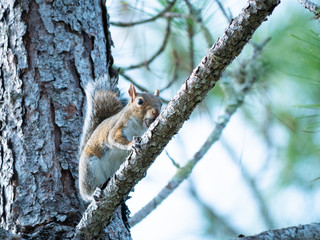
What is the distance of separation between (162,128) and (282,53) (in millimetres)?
2413

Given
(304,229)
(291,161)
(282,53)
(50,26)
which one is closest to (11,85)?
(50,26)

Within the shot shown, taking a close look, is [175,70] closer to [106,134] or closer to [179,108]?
[106,134]

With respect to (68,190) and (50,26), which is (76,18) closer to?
(50,26)

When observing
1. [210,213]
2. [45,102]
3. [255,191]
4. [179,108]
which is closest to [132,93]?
Result: [45,102]

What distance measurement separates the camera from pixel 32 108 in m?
2.18

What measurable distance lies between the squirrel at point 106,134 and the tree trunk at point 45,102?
0.21 ft

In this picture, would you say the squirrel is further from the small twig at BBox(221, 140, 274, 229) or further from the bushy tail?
the small twig at BBox(221, 140, 274, 229)

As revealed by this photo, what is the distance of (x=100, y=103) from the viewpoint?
2416mm

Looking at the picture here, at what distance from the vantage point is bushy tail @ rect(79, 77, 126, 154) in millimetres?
2248

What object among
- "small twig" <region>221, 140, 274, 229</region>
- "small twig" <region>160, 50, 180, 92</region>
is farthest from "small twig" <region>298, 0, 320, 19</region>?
"small twig" <region>221, 140, 274, 229</region>

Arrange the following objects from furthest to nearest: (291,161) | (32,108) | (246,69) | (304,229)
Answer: (291,161), (246,69), (32,108), (304,229)

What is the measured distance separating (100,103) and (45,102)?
12.3 inches

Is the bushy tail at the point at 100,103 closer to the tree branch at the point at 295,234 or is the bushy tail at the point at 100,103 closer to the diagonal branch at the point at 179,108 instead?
the diagonal branch at the point at 179,108

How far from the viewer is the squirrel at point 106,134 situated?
83.9 inches
